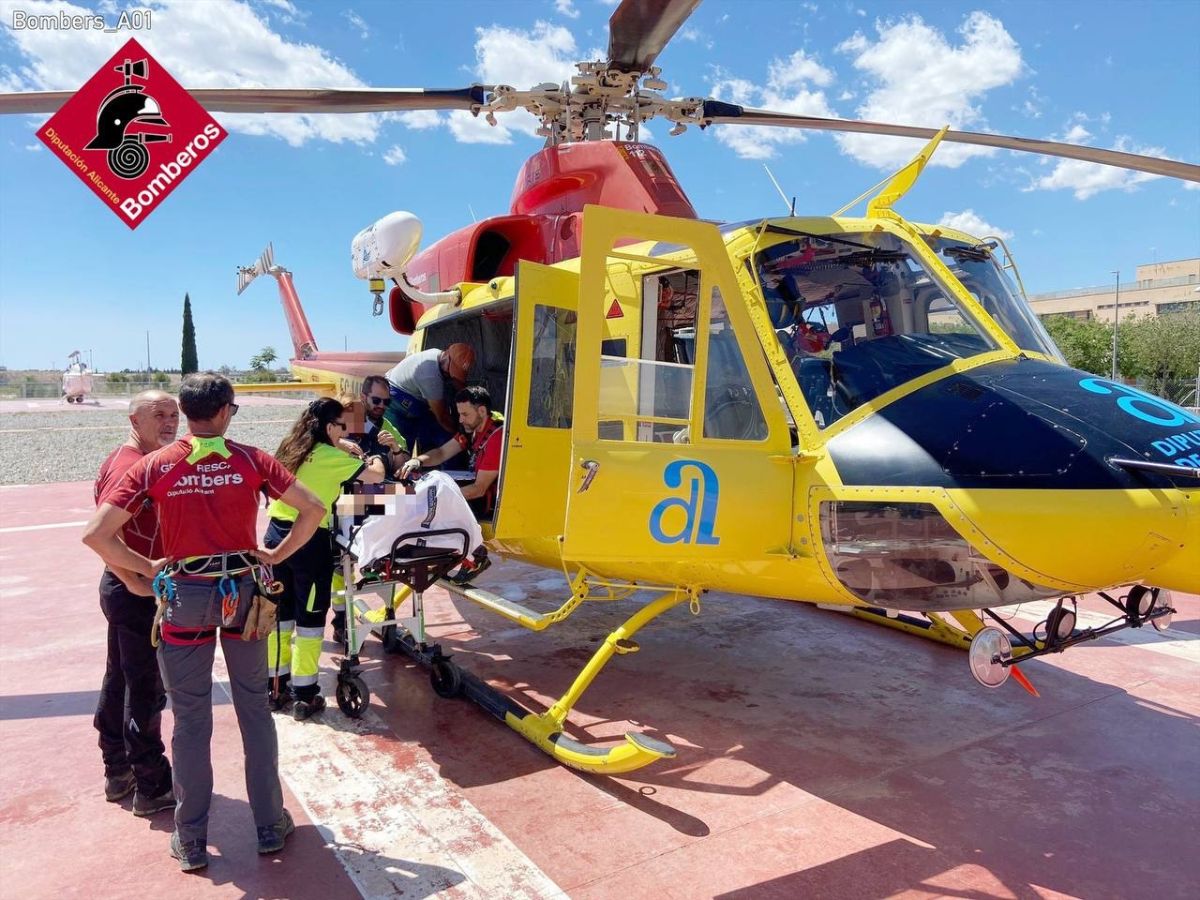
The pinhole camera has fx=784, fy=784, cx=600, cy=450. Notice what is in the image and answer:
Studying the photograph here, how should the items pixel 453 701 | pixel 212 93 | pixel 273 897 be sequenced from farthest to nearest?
pixel 212 93 < pixel 453 701 < pixel 273 897

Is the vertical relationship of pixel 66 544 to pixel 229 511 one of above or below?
below

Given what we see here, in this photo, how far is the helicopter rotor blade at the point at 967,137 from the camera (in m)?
5.64

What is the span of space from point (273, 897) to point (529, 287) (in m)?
2.88

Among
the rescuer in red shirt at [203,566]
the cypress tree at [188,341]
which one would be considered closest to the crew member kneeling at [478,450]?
the rescuer in red shirt at [203,566]

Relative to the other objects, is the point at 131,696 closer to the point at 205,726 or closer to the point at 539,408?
the point at 205,726

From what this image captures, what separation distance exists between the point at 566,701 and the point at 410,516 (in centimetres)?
125

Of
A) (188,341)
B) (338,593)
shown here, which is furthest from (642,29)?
(188,341)

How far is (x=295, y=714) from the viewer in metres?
4.45

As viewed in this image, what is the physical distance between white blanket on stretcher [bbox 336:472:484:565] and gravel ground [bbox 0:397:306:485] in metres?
8.27

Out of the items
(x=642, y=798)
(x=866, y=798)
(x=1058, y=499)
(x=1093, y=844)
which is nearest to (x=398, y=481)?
(x=642, y=798)

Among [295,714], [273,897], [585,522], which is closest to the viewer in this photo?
[273,897]

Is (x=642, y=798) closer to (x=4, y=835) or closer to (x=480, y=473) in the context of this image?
(x=480, y=473)

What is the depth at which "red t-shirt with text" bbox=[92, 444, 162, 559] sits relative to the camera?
10.9ft

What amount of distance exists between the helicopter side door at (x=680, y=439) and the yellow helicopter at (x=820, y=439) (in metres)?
0.01
